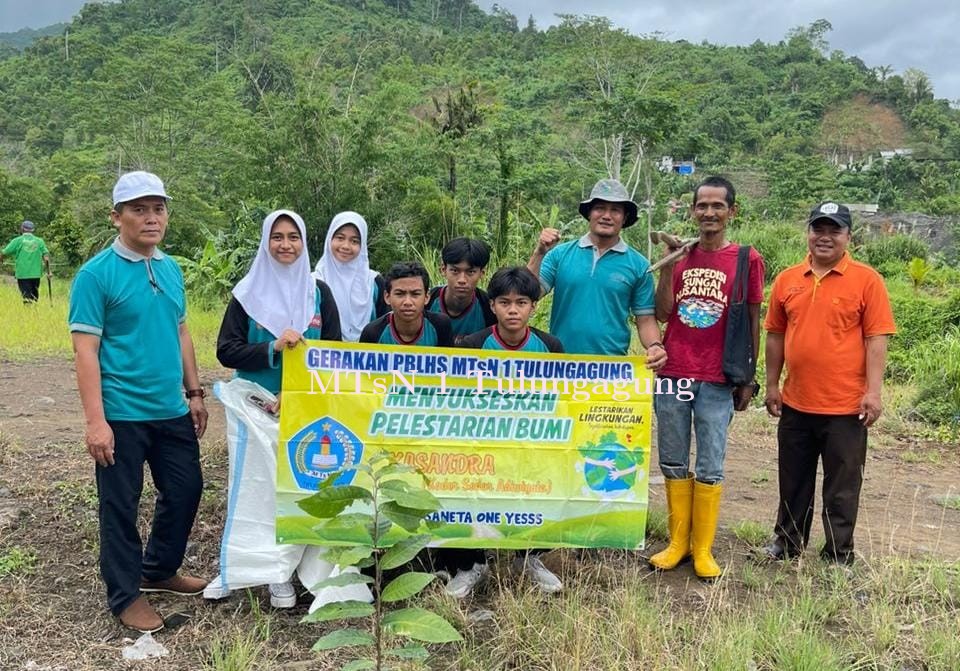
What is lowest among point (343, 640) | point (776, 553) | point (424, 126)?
point (776, 553)

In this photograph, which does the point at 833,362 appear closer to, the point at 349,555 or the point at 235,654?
the point at 349,555

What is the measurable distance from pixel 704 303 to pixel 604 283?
445mm

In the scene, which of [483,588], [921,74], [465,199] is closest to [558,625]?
[483,588]

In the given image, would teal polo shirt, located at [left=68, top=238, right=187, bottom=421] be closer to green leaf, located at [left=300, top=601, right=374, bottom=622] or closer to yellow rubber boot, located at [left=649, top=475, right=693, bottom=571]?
green leaf, located at [left=300, top=601, right=374, bottom=622]

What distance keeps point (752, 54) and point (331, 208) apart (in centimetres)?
6807

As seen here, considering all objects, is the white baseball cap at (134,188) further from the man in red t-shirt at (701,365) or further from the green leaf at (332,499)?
the man in red t-shirt at (701,365)

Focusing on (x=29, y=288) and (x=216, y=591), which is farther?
(x=29, y=288)

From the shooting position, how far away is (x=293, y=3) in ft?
259

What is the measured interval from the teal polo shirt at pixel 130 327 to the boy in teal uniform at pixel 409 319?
809 millimetres

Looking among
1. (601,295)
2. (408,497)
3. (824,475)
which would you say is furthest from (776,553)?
(408,497)

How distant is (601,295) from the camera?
3.38 meters

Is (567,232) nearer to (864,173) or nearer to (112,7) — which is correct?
(864,173)

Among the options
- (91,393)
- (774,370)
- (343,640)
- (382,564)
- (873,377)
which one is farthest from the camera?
(774,370)

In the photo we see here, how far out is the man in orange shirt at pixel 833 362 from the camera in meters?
3.36
